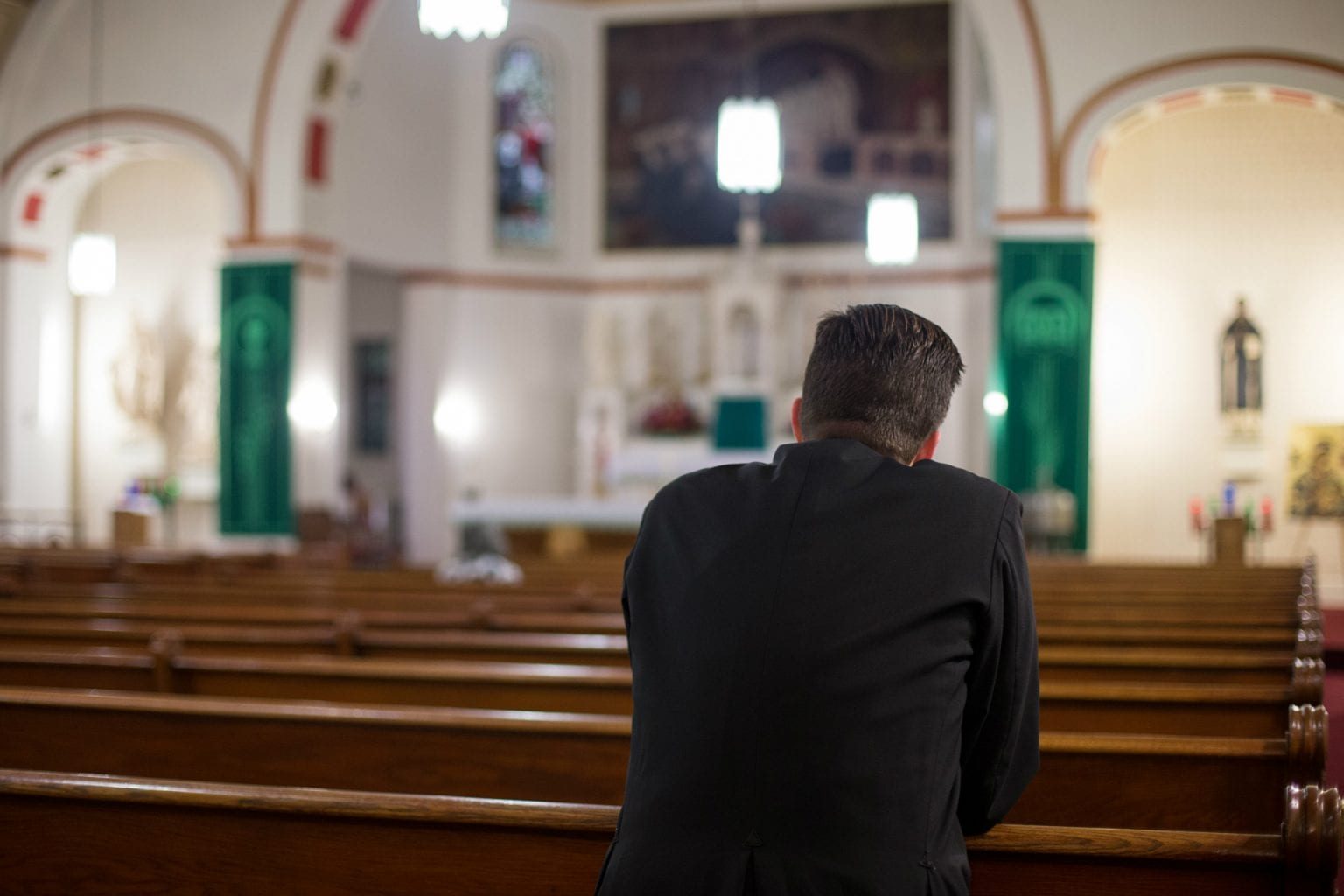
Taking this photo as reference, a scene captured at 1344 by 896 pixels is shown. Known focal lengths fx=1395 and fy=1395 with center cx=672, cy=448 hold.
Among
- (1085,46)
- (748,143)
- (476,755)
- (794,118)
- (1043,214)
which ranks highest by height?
(794,118)

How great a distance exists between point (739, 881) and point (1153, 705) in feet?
6.31

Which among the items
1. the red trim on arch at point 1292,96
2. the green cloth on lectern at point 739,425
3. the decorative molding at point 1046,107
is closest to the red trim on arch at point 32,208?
the green cloth on lectern at point 739,425

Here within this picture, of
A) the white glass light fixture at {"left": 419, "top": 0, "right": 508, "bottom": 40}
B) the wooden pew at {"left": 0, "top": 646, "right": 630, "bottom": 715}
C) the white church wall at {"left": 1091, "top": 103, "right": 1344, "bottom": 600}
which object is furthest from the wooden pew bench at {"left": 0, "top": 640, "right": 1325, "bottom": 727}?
the white church wall at {"left": 1091, "top": 103, "right": 1344, "bottom": 600}

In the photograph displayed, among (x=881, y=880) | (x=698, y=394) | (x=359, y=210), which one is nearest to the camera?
(x=881, y=880)

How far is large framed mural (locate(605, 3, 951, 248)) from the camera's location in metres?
16.4

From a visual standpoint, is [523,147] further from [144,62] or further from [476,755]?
[476,755]

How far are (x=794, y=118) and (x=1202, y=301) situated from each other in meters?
5.26

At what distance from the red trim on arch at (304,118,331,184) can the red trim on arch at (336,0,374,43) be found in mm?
869

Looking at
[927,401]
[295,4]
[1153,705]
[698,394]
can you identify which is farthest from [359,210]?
[927,401]

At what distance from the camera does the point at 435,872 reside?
6.76 ft

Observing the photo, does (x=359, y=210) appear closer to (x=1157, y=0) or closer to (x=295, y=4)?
(x=295, y=4)

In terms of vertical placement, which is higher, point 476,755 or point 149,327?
point 149,327

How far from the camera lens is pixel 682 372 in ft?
55.8

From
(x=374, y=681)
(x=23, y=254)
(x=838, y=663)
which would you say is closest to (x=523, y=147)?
(x=23, y=254)
